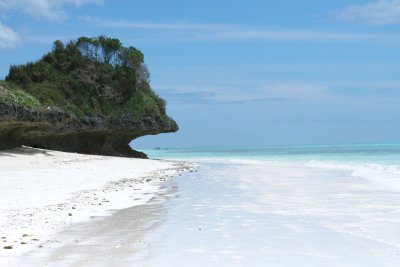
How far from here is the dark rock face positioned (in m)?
26.3

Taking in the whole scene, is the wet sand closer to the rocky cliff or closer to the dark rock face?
the dark rock face

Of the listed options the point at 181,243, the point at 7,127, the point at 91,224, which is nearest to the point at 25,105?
the point at 7,127

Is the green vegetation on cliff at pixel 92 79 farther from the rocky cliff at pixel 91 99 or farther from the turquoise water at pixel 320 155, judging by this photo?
the turquoise water at pixel 320 155

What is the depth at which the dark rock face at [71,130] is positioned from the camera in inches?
1036

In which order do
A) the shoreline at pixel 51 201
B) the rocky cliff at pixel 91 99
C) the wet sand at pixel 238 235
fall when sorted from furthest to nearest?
1. the rocky cliff at pixel 91 99
2. the shoreline at pixel 51 201
3. the wet sand at pixel 238 235

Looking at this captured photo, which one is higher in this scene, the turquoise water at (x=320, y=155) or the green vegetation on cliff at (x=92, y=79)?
the green vegetation on cliff at (x=92, y=79)

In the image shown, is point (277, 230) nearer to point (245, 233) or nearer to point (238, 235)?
point (245, 233)

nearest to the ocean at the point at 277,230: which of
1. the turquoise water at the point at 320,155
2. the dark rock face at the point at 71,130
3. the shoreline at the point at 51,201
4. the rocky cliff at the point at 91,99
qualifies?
the shoreline at the point at 51,201

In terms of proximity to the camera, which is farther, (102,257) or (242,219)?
(242,219)

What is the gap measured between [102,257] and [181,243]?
1180 millimetres

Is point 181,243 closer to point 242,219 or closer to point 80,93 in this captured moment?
point 242,219

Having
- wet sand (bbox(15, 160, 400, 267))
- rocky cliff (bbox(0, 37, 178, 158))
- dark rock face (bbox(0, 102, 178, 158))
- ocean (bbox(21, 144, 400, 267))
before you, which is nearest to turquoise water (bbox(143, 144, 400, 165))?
dark rock face (bbox(0, 102, 178, 158))

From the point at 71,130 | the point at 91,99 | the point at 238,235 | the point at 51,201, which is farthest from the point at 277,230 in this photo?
the point at 91,99

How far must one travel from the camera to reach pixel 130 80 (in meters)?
39.0
